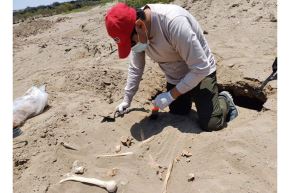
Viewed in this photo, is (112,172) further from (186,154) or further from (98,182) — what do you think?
(186,154)

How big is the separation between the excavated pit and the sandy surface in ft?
0.05

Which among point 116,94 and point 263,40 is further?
point 263,40

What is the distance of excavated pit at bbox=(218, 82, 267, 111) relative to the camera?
12.4ft

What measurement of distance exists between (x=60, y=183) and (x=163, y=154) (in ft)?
2.79

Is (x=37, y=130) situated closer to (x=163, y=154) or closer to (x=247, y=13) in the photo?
(x=163, y=154)

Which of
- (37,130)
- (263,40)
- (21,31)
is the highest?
(263,40)

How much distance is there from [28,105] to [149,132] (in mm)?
1409

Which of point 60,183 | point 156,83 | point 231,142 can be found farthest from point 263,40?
point 60,183

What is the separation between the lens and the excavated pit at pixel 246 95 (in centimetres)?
379

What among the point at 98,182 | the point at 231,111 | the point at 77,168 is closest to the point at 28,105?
the point at 77,168

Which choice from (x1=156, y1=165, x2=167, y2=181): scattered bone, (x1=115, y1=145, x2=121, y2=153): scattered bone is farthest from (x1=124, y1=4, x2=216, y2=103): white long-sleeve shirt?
(x1=115, y1=145, x2=121, y2=153): scattered bone

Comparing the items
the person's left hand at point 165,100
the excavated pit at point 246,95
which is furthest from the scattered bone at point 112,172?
the excavated pit at point 246,95

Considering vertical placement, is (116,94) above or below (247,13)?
below

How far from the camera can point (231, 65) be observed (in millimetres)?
4164
